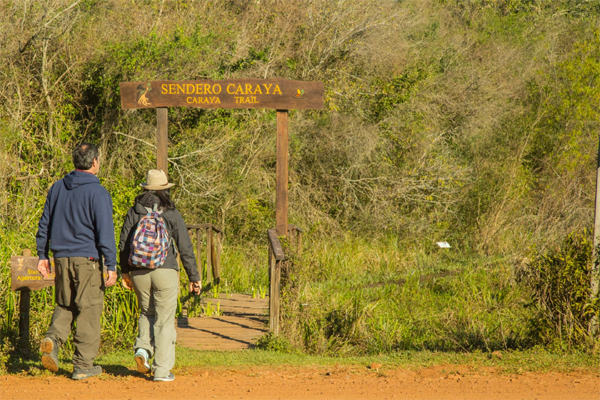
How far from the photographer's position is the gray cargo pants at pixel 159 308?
450 cm

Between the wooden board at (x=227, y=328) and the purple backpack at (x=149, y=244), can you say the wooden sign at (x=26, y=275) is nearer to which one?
the purple backpack at (x=149, y=244)

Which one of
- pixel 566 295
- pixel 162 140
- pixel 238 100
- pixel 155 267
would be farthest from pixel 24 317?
pixel 566 295

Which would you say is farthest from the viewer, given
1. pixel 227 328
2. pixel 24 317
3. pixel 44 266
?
pixel 227 328

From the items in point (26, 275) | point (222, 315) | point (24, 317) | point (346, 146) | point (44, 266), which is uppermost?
point (346, 146)

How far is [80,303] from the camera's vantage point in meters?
4.46

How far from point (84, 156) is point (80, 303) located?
106cm

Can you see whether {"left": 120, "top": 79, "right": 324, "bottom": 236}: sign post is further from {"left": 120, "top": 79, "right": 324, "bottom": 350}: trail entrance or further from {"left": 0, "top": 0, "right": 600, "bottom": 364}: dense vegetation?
{"left": 0, "top": 0, "right": 600, "bottom": 364}: dense vegetation

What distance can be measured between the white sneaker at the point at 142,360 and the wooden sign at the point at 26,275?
1.07 m

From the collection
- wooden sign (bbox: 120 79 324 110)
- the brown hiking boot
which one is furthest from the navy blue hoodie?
wooden sign (bbox: 120 79 324 110)

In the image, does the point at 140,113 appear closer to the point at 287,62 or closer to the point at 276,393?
the point at 287,62

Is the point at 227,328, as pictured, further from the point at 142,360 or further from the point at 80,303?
the point at 80,303

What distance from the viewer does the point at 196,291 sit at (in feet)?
15.3

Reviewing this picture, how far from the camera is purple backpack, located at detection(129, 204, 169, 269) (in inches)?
172

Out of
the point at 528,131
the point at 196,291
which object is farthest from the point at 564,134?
the point at 196,291
